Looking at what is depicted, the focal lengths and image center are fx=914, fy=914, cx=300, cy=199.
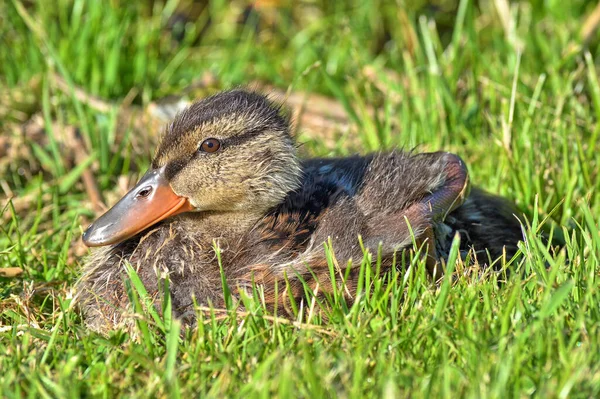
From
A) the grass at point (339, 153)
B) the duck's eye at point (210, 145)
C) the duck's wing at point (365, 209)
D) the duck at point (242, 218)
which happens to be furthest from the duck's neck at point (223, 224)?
the grass at point (339, 153)

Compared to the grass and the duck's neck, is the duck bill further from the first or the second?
the grass

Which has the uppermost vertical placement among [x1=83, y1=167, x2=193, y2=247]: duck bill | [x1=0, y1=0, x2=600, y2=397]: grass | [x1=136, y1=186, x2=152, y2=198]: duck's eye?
[x1=136, y1=186, x2=152, y2=198]: duck's eye

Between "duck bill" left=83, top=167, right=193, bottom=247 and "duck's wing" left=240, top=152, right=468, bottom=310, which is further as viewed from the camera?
"duck bill" left=83, top=167, right=193, bottom=247

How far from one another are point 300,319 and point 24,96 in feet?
10.4

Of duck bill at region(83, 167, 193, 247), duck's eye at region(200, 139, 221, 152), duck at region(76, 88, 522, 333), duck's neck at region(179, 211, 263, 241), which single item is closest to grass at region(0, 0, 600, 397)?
duck at region(76, 88, 522, 333)

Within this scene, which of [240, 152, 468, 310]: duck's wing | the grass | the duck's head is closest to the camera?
the grass

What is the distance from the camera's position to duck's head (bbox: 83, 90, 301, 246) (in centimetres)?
348

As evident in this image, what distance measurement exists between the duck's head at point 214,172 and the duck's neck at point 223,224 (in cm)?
3

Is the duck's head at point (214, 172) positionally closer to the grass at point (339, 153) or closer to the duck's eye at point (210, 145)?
the duck's eye at point (210, 145)

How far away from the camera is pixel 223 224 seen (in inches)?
140

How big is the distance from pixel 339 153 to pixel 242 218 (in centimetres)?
158

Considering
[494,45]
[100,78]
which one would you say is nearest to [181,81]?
[100,78]

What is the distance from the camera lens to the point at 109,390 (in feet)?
8.86

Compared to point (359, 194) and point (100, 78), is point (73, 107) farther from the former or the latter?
point (359, 194)
